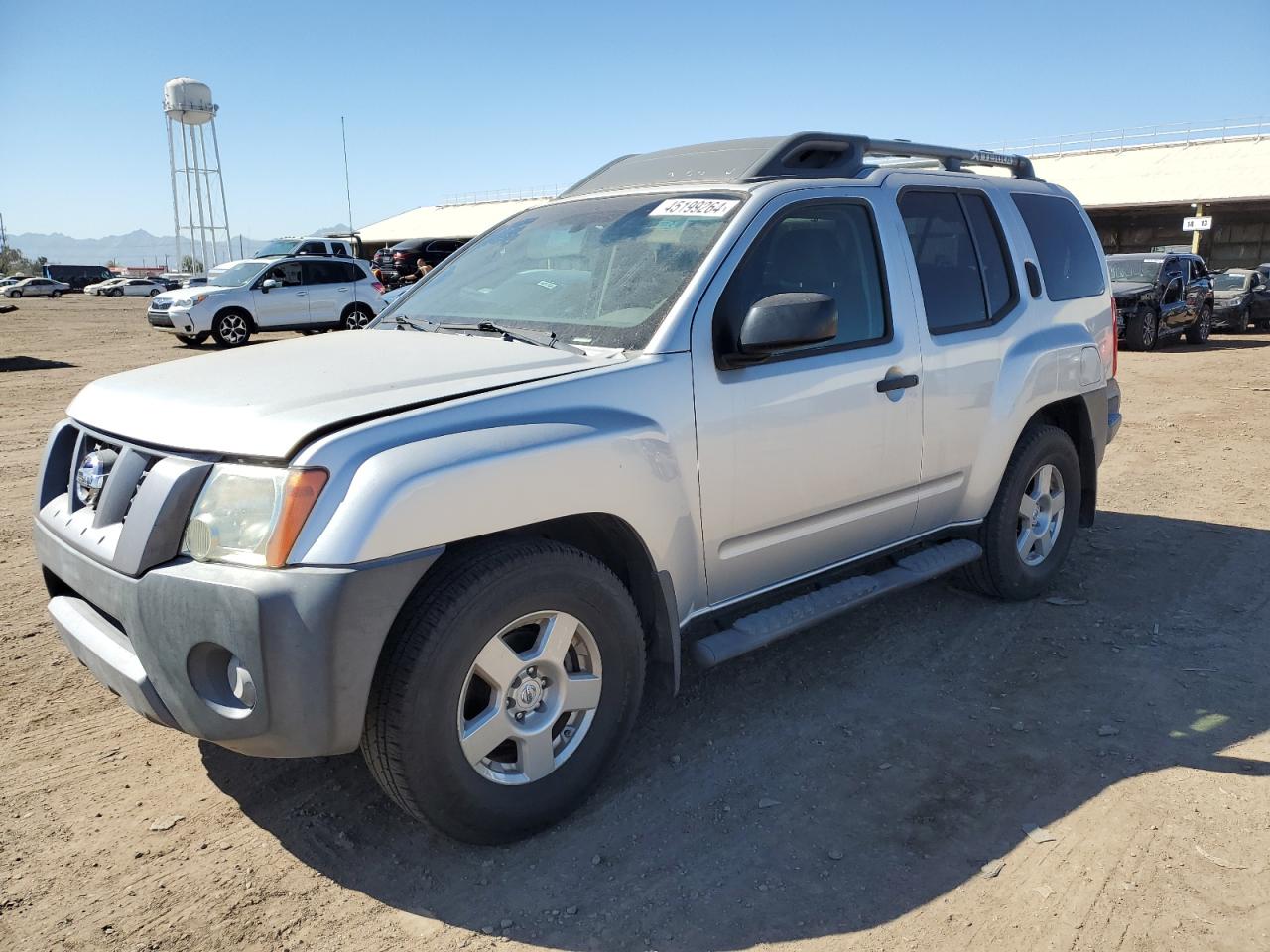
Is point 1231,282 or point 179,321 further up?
point 179,321

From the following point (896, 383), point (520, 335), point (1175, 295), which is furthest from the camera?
point (1175, 295)

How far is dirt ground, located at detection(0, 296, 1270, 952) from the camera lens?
2.60 meters

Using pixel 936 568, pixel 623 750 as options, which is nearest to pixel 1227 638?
pixel 936 568

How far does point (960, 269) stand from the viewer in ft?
14.3

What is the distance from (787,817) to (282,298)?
699 inches

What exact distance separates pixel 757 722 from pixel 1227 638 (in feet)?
7.80

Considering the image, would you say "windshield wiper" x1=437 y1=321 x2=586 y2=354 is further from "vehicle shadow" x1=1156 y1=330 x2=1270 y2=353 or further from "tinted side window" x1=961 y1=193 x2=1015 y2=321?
"vehicle shadow" x1=1156 y1=330 x2=1270 y2=353

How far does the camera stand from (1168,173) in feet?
135

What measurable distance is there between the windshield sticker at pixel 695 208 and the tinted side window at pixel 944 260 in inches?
37.1

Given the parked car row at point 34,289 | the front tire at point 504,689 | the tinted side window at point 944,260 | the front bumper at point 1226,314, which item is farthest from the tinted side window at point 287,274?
the parked car row at point 34,289

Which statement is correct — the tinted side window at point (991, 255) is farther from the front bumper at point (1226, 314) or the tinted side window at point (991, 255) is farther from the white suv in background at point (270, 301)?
the front bumper at point (1226, 314)

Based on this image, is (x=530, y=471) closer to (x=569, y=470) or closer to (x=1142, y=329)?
(x=569, y=470)

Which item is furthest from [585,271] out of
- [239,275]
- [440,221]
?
[440,221]

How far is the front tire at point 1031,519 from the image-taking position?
4617 mm
